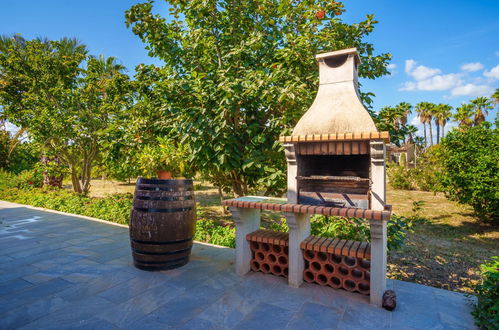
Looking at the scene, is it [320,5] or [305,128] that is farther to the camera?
[320,5]

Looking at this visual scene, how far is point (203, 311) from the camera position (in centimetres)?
Result: 251

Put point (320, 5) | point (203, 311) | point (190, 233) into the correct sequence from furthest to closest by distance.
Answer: point (320, 5) < point (190, 233) < point (203, 311)

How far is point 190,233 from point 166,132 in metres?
2.69

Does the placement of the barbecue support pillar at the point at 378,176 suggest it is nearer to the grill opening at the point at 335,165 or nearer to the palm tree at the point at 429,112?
the grill opening at the point at 335,165

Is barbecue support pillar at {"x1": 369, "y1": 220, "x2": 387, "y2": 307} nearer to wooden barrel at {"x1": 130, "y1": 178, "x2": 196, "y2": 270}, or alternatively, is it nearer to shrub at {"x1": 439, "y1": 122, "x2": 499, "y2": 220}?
wooden barrel at {"x1": 130, "y1": 178, "x2": 196, "y2": 270}

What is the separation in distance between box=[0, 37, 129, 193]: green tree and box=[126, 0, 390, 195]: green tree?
3807mm

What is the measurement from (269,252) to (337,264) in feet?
2.72

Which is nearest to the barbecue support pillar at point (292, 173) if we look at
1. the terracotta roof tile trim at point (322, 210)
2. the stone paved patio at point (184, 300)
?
the terracotta roof tile trim at point (322, 210)

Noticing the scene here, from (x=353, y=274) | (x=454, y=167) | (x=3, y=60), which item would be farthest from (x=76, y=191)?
(x=454, y=167)

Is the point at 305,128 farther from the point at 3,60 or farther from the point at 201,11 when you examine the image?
the point at 3,60

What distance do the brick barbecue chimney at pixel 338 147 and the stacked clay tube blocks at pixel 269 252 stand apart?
0.60 metres

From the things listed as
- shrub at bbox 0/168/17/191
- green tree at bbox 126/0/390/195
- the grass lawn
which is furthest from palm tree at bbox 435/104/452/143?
shrub at bbox 0/168/17/191

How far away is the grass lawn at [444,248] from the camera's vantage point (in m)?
4.22

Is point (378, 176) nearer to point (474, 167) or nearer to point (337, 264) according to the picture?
point (337, 264)
